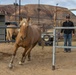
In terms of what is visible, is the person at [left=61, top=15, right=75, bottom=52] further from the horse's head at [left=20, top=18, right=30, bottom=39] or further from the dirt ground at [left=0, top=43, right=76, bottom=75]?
the horse's head at [left=20, top=18, right=30, bottom=39]

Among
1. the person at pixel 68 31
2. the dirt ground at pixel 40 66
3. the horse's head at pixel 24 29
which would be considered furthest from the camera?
the person at pixel 68 31

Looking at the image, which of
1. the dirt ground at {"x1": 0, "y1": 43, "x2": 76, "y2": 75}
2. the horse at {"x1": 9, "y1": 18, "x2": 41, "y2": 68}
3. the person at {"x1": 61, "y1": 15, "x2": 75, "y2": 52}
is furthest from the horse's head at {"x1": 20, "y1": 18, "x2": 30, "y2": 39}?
the person at {"x1": 61, "y1": 15, "x2": 75, "y2": 52}

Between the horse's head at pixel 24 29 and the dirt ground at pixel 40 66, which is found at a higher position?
the horse's head at pixel 24 29

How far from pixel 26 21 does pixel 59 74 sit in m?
1.75

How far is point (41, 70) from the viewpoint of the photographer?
297 inches

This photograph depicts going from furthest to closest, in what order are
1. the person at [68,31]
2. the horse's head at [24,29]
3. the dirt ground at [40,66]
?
1. the person at [68,31]
2. the horse's head at [24,29]
3. the dirt ground at [40,66]

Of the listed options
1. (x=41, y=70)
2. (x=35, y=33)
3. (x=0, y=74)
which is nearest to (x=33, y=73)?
(x=41, y=70)

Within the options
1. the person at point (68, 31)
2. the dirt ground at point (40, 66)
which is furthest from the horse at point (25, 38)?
the person at point (68, 31)

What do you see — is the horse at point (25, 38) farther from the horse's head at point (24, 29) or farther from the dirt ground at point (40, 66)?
the dirt ground at point (40, 66)

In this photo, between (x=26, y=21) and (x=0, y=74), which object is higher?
(x=26, y=21)

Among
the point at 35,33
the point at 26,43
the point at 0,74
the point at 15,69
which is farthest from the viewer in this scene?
the point at 35,33

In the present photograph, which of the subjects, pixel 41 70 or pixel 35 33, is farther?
pixel 35 33

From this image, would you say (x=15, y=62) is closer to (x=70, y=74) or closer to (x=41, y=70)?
(x=41, y=70)

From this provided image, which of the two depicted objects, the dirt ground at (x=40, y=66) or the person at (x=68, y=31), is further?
the person at (x=68, y=31)
